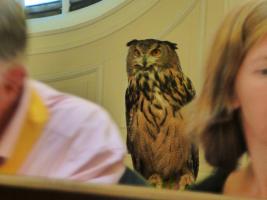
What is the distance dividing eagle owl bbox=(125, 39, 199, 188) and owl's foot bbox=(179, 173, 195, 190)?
0.07 feet

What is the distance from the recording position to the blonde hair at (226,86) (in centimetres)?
66

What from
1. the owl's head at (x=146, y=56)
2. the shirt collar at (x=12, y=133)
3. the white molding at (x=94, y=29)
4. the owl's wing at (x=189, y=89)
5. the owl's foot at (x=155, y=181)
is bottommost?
Result: the owl's foot at (x=155, y=181)

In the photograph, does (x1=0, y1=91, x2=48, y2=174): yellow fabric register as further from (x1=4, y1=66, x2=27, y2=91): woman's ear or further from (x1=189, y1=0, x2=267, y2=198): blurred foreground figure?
(x1=189, y1=0, x2=267, y2=198): blurred foreground figure

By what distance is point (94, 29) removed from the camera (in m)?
0.74

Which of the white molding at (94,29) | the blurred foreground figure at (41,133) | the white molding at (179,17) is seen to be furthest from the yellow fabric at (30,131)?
the white molding at (179,17)

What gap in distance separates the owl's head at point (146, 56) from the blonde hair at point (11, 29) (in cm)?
17

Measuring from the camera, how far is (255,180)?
26.3 inches

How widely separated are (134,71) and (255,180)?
0.25 m

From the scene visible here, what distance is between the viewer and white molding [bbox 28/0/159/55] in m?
0.72

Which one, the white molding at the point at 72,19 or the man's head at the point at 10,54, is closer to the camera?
the man's head at the point at 10,54

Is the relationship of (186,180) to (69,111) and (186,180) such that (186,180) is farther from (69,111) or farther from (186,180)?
(69,111)

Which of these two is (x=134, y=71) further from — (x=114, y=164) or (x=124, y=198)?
(x=124, y=198)

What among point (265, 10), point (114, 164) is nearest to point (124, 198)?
point (114, 164)

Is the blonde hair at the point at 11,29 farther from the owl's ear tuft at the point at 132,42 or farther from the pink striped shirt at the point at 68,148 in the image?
the owl's ear tuft at the point at 132,42
